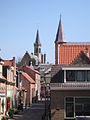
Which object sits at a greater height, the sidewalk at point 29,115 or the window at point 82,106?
the window at point 82,106

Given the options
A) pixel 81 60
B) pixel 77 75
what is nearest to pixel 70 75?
pixel 77 75

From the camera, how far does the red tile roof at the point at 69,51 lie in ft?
131

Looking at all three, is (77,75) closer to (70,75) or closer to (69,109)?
(70,75)

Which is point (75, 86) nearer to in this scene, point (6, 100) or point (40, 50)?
point (6, 100)

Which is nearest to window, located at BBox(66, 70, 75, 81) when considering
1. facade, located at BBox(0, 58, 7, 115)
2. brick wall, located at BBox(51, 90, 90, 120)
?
brick wall, located at BBox(51, 90, 90, 120)

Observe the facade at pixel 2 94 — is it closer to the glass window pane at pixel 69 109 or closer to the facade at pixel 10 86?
the facade at pixel 10 86

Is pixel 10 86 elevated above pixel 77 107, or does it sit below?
above

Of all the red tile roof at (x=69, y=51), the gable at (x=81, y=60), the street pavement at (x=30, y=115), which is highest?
the red tile roof at (x=69, y=51)

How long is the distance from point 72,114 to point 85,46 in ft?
39.8

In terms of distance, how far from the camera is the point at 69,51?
133 feet

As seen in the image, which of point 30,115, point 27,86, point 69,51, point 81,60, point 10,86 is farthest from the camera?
point 27,86

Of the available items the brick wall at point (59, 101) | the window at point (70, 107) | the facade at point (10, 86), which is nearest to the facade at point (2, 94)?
the facade at point (10, 86)

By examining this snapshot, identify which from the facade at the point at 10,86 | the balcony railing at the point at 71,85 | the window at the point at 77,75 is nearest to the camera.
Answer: the balcony railing at the point at 71,85

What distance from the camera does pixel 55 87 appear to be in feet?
105
